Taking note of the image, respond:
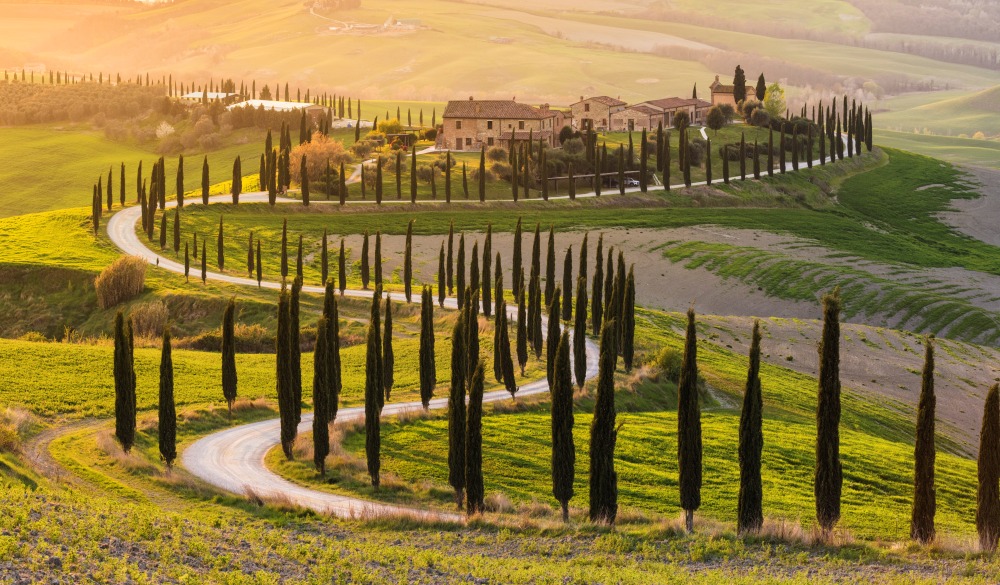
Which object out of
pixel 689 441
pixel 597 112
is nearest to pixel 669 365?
pixel 689 441

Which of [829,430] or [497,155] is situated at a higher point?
[497,155]

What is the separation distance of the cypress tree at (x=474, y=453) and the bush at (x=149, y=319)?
48.9m

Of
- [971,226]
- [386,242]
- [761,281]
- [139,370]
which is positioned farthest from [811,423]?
[971,226]

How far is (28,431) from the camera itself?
50.2 metres

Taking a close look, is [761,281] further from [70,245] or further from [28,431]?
[28,431]

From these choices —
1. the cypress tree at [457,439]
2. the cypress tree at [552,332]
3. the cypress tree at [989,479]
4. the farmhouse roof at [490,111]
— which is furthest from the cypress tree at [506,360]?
the farmhouse roof at [490,111]

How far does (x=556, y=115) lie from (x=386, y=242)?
61.8m

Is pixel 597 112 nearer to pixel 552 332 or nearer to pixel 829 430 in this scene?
pixel 552 332

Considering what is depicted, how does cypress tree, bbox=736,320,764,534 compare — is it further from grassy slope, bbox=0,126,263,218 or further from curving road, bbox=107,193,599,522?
grassy slope, bbox=0,126,263,218

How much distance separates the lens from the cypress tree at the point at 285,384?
49.1 metres

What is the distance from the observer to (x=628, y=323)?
70438 mm

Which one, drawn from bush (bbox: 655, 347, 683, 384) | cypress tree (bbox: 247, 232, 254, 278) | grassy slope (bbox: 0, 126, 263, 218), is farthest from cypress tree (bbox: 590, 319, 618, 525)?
grassy slope (bbox: 0, 126, 263, 218)

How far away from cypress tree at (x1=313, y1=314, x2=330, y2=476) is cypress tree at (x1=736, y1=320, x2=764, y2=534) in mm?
16493

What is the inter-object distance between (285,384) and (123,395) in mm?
6580
